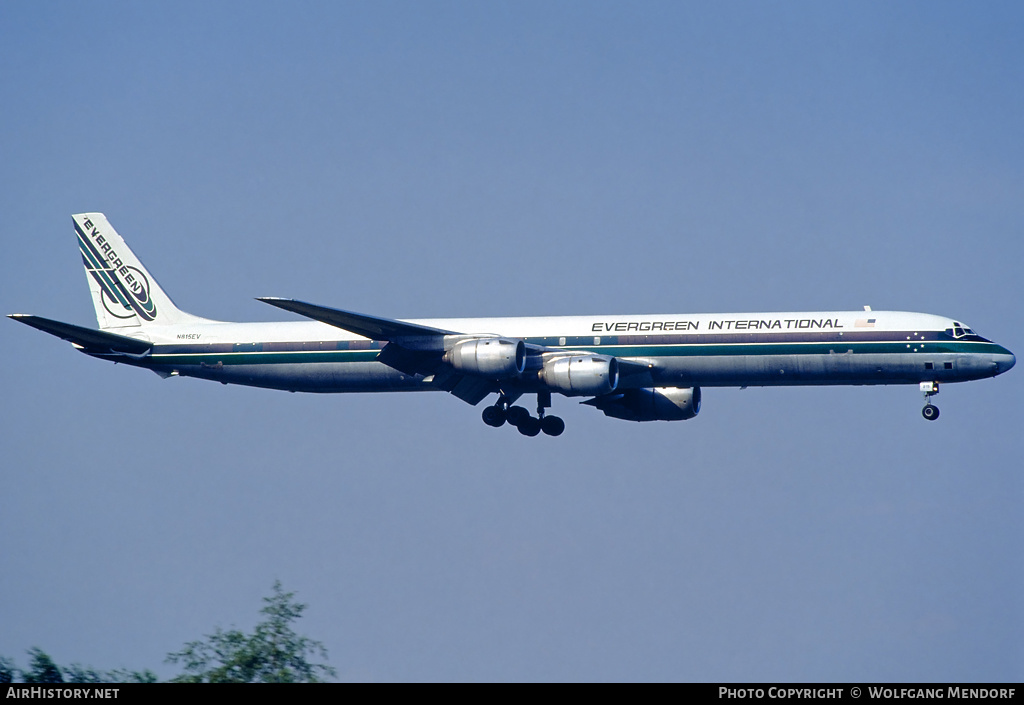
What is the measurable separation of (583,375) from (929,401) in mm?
14147

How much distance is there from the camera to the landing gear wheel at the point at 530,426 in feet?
195

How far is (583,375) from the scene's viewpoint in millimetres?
53125

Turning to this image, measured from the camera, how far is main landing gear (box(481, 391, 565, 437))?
2314 inches

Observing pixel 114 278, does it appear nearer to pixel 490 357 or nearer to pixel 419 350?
pixel 419 350

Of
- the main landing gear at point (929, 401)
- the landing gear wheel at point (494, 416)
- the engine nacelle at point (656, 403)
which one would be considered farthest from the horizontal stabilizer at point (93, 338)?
the main landing gear at point (929, 401)

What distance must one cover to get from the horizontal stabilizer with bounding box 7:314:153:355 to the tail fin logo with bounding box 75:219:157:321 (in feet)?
8.27

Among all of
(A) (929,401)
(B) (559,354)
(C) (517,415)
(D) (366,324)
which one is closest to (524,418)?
(C) (517,415)

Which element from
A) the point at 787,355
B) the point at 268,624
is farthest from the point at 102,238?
the point at 787,355

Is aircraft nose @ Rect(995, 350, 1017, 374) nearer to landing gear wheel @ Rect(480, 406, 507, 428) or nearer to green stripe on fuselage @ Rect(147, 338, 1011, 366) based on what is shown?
green stripe on fuselage @ Rect(147, 338, 1011, 366)

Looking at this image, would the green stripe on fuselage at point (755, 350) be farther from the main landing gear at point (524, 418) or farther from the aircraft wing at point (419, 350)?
the main landing gear at point (524, 418)

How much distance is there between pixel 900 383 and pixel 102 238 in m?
37.7

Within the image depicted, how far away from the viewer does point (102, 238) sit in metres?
64.1
